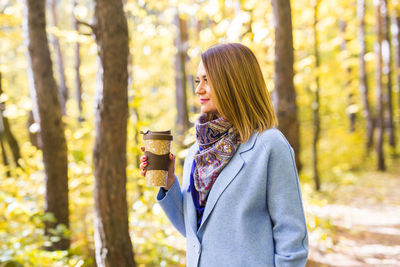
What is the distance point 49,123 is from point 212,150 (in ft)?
12.2

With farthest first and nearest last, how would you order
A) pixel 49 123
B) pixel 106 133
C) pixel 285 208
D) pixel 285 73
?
pixel 285 73 → pixel 49 123 → pixel 106 133 → pixel 285 208

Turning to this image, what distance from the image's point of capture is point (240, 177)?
4.91ft

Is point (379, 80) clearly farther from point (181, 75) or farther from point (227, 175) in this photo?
point (227, 175)

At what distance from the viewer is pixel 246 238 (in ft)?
4.81

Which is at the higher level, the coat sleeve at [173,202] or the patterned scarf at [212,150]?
the patterned scarf at [212,150]

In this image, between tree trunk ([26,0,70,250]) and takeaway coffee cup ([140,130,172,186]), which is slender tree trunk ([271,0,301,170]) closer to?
tree trunk ([26,0,70,250])

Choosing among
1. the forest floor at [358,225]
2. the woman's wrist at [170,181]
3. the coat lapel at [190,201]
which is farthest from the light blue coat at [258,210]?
the forest floor at [358,225]

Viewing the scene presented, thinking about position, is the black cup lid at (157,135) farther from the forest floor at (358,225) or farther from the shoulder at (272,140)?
the forest floor at (358,225)

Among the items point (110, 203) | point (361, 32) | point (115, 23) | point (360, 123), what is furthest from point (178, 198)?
point (360, 123)

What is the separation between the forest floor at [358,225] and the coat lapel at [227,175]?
147 inches

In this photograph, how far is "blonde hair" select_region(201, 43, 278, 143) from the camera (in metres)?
1.56

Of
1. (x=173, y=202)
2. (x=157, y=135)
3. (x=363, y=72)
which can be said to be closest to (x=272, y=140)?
(x=157, y=135)

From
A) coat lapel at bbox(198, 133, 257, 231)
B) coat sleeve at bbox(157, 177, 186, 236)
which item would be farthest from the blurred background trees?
coat lapel at bbox(198, 133, 257, 231)

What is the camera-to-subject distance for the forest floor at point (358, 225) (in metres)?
4.92
